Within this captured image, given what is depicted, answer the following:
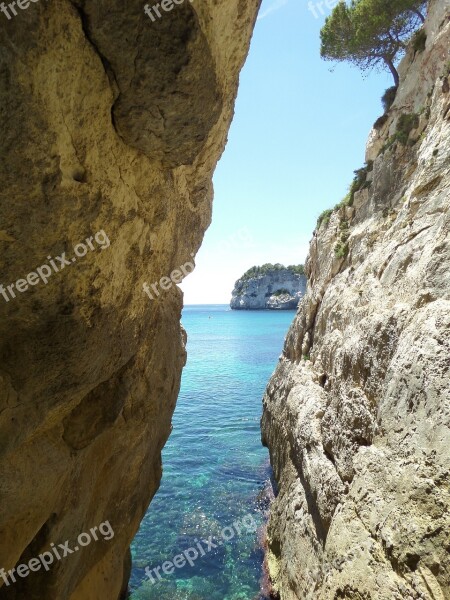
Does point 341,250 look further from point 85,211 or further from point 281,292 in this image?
point 281,292

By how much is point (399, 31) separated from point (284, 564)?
86.9ft

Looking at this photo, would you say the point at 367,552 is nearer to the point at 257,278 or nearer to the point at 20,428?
the point at 20,428

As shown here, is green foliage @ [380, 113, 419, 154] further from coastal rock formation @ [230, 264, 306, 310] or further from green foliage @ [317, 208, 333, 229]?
coastal rock formation @ [230, 264, 306, 310]

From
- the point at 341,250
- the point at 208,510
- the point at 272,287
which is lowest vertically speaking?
the point at 208,510

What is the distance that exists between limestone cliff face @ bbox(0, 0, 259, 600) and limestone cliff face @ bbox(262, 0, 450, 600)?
4.95 meters

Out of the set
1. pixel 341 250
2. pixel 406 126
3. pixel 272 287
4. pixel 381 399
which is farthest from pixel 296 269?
pixel 381 399

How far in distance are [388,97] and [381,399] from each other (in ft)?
60.1

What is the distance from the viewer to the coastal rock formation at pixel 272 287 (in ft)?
512

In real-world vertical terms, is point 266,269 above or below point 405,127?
above

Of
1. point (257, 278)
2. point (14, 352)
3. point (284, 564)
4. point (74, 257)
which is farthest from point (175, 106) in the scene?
point (257, 278)

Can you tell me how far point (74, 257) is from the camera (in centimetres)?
503

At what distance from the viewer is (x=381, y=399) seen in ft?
25.3

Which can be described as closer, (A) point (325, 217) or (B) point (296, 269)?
(A) point (325, 217)

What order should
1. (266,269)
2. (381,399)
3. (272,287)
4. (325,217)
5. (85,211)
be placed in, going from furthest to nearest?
(272,287)
(266,269)
(325,217)
(381,399)
(85,211)
